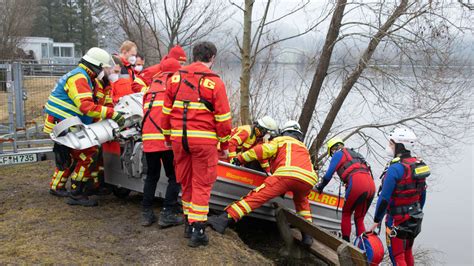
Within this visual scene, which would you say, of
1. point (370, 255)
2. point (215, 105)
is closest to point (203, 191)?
point (215, 105)

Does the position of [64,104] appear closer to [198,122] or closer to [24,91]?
[198,122]

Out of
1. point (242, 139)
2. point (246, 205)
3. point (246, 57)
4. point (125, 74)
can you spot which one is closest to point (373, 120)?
point (246, 57)

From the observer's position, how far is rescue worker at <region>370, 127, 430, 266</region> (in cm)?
479

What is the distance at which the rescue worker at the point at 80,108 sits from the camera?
15.3 feet

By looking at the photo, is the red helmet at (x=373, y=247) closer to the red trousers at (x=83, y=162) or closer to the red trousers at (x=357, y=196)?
the red trousers at (x=357, y=196)

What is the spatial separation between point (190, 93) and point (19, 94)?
5489mm

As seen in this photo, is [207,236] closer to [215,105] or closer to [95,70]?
[215,105]

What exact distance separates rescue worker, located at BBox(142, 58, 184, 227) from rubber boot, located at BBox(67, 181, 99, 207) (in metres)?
0.89

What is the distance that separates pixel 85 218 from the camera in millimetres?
4723

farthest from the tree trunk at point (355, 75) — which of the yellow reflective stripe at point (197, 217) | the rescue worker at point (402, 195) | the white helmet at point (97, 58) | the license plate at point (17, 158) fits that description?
the license plate at point (17, 158)

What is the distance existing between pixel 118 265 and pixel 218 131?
4.64 feet

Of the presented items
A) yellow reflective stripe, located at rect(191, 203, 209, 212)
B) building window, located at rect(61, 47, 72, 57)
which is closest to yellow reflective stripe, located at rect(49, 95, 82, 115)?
yellow reflective stripe, located at rect(191, 203, 209, 212)

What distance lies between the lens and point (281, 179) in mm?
4883

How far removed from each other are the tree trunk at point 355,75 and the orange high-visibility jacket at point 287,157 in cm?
370
